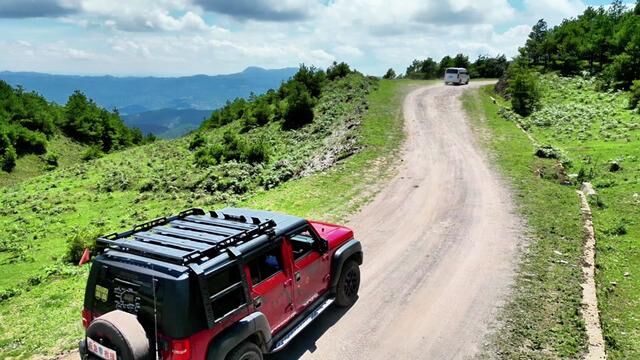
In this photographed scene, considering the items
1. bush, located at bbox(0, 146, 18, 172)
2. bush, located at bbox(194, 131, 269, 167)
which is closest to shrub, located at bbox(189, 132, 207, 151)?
bush, located at bbox(194, 131, 269, 167)

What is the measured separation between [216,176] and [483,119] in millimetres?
20744

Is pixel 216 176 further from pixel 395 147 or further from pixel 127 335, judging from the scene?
pixel 127 335

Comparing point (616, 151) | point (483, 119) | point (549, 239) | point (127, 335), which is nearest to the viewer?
point (127, 335)

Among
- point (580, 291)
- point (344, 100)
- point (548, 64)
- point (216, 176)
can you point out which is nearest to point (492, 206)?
point (580, 291)

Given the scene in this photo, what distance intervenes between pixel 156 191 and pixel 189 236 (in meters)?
24.9

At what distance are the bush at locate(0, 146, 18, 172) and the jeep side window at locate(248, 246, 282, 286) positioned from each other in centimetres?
5580

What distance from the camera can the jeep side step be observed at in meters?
9.16

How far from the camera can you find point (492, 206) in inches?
774

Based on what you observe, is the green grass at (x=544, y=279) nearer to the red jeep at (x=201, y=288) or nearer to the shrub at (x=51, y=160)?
the red jeep at (x=201, y=288)

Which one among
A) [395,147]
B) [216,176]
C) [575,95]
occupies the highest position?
[575,95]

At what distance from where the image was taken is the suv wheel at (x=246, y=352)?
7.96m

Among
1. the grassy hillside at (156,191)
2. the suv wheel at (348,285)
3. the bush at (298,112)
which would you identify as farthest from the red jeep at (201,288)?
the bush at (298,112)

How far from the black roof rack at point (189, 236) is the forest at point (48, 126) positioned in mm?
54481

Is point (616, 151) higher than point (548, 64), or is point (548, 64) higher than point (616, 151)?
point (548, 64)
